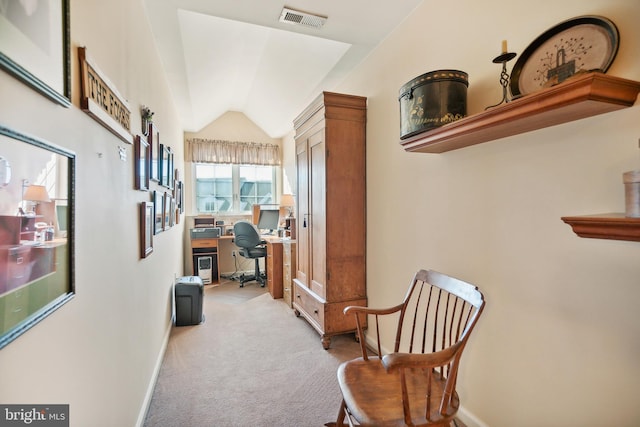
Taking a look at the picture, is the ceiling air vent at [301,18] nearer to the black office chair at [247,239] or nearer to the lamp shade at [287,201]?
the lamp shade at [287,201]

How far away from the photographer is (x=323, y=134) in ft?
8.91

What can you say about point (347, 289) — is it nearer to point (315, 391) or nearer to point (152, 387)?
point (315, 391)

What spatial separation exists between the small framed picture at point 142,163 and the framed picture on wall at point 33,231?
0.92 metres

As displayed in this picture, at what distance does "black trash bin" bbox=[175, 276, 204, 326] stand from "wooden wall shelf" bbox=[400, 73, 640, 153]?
9.43 ft

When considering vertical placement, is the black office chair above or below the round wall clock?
below

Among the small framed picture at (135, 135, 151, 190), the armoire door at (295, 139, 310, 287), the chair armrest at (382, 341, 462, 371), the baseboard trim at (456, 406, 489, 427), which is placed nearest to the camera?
the chair armrest at (382, 341, 462, 371)

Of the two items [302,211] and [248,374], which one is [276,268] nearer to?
[302,211]

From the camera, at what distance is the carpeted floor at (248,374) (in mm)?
1872

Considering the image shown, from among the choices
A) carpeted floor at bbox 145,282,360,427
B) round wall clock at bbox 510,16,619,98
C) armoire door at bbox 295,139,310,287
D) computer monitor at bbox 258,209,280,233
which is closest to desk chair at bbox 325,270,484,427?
carpeted floor at bbox 145,282,360,427

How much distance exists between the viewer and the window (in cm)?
568

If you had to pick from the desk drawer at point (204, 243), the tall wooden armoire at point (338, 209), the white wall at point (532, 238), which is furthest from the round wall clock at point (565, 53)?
the desk drawer at point (204, 243)

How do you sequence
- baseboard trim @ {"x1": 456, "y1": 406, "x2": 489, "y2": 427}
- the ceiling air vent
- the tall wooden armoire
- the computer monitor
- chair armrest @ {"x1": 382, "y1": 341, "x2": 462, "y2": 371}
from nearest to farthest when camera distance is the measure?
chair armrest @ {"x1": 382, "y1": 341, "x2": 462, "y2": 371} < baseboard trim @ {"x1": 456, "y1": 406, "x2": 489, "y2": 427} < the ceiling air vent < the tall wooden armoire < the computer monitor

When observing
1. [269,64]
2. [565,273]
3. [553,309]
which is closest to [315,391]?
[553,309]

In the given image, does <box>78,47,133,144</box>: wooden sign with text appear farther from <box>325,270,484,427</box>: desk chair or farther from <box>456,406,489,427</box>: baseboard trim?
<box>456,406,489,427</box>: baseboard trim
